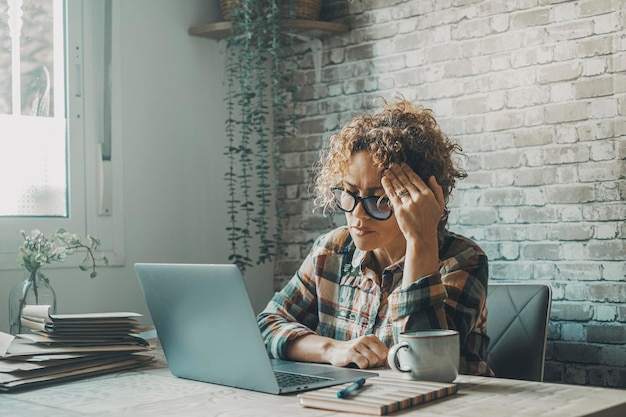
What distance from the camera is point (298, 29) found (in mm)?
3617

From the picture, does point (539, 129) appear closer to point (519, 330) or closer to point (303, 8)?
point (519, 330)

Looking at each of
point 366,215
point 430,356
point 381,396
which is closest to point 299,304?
point 366,215

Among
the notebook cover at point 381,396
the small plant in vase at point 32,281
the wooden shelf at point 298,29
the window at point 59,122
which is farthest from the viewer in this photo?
the wooden shelf at point 298,29

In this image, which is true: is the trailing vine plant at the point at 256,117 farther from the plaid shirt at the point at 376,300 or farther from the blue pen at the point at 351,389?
the blue pen at the point at 351,389

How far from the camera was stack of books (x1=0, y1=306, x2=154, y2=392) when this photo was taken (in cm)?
185

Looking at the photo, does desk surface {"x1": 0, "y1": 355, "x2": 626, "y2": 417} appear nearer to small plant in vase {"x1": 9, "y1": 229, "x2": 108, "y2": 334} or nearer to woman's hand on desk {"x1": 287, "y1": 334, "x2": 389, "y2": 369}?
woman's hand on desk {"x1": 287, "y1": 334, "x2": 389, "y2": 369}

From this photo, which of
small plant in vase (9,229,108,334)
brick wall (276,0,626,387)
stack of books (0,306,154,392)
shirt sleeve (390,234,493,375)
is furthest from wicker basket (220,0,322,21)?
stack of books (0,306,154,392)

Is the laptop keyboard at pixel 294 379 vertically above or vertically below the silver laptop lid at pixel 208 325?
below

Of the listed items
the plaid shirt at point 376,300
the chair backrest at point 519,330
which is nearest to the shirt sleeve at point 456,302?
the plaid shirt at point 376,300

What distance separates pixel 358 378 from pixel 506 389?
0.91ft

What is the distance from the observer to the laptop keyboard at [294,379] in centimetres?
165

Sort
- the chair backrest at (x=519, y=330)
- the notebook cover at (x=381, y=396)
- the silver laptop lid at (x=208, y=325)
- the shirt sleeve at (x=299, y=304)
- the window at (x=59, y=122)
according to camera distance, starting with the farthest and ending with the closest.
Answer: the window at (x=59, y=122)
the chair backrest at (x=519, y=330)
the shirt sleeve at (x=299, y=304)
the silver laptop lid at (x=208, y=325)
the notebook cover at (x=381, y=396)

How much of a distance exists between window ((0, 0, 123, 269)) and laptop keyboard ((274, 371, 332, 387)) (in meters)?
1.67

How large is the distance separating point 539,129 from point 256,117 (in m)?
1.21
